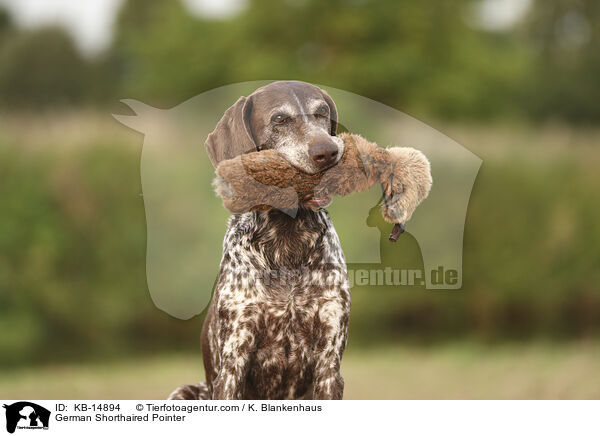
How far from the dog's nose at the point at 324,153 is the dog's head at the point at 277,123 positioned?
0.06 metres

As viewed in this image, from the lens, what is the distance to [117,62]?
19.2 metres

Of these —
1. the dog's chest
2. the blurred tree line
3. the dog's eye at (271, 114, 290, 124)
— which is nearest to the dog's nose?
the dog's eye at (271, 114, 290, 124)

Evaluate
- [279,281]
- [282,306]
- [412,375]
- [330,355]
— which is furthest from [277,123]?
[412,375]

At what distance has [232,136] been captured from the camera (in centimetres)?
336

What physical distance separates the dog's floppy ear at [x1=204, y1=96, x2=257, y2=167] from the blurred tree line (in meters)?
6.87

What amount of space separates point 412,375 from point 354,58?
691cm

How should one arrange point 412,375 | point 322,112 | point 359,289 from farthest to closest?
1. point 412,375
2. point 359,289
3. point 322,112

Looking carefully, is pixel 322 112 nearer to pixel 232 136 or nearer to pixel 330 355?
pixel 232 136

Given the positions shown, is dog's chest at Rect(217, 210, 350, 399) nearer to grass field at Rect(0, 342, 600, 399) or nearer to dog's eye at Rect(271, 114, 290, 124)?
dog's eye at Rect(271, 114, 290, 124)

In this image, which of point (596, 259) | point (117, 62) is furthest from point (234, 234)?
point (117, 62)

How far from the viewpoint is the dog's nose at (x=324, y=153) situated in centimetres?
317

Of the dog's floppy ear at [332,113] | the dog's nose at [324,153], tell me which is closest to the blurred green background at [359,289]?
the dog's floppy ear at [332,113]
